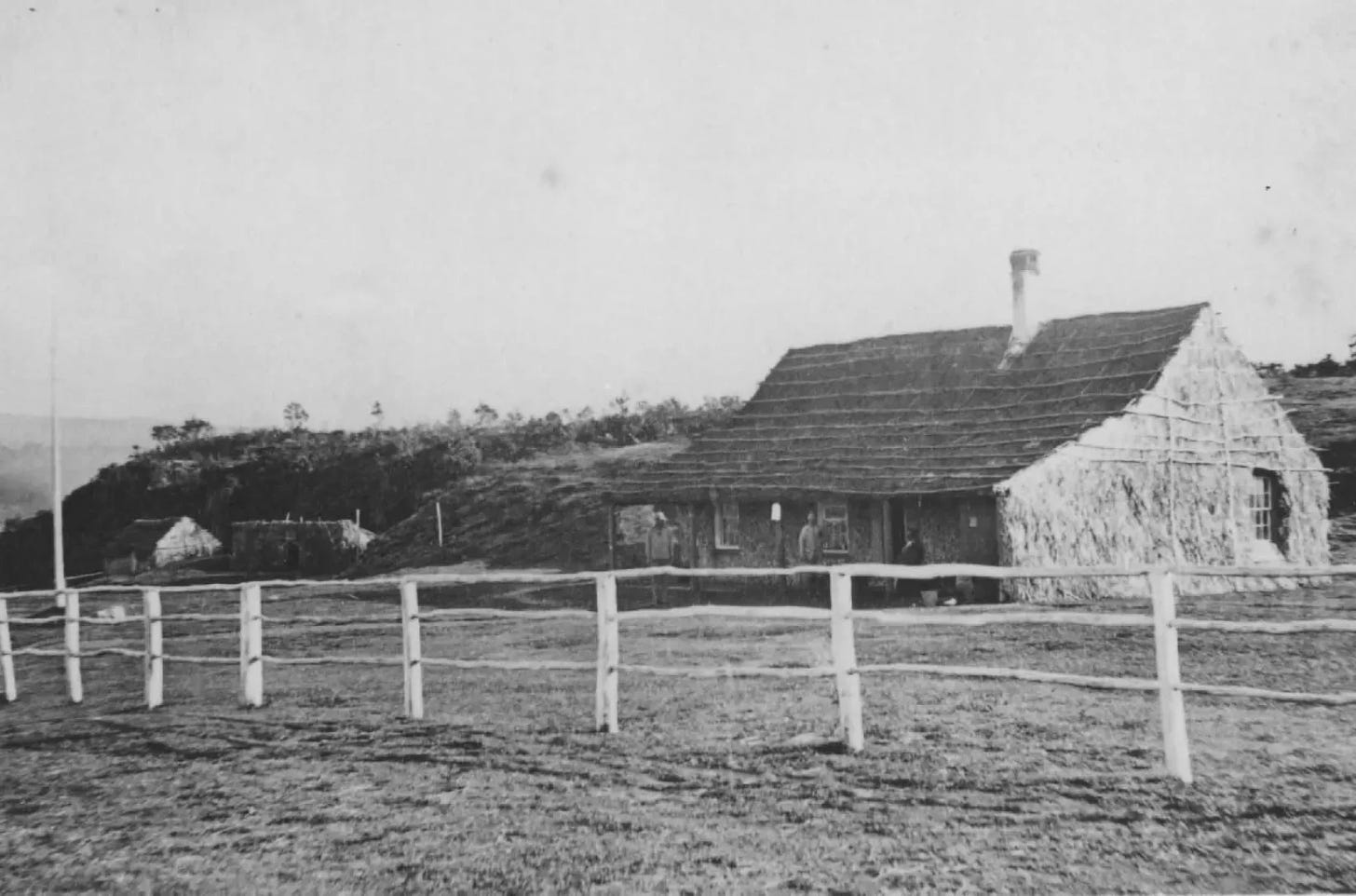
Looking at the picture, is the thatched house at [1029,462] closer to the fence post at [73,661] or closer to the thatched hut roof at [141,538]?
the fence post at [73,661]

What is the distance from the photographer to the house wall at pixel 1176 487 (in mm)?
19766

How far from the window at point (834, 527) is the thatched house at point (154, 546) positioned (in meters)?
35.2

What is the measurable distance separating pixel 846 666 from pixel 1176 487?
50.3ft

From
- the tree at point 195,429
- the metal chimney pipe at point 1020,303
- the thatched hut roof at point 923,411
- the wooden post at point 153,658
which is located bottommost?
the wooden post at point 153,658

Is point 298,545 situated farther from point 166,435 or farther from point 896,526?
point 896,526

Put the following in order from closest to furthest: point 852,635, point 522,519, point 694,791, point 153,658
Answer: point 694,791
point 852,635
point 153,658
point 522,519

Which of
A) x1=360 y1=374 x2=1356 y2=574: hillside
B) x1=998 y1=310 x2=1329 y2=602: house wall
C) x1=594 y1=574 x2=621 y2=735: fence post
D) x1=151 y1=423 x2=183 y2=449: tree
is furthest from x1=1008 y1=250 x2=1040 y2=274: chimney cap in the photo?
x1=151 y1=423 x2=183 y2=449: tree

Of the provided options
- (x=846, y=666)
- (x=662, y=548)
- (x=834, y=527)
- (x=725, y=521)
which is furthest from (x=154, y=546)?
(x=846, y=666)

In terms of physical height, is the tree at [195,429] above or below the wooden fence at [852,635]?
above

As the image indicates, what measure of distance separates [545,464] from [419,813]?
3933 centimetres

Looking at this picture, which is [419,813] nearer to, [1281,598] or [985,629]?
[985,629]

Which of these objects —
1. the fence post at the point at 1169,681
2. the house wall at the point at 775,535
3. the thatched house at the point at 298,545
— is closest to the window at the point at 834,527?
the house wall at the point at 775,535

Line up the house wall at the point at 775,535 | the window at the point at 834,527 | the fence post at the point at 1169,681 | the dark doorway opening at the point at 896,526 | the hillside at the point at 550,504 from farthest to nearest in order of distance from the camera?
1. the hillside at the point at 550,504
2. the window at the point at 834,527
3. the house wall at the point at 775,535
4. the dark doorway opening at the point at 896,526
5. the fence post at the point at 1169,681

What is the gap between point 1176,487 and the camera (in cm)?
2111
